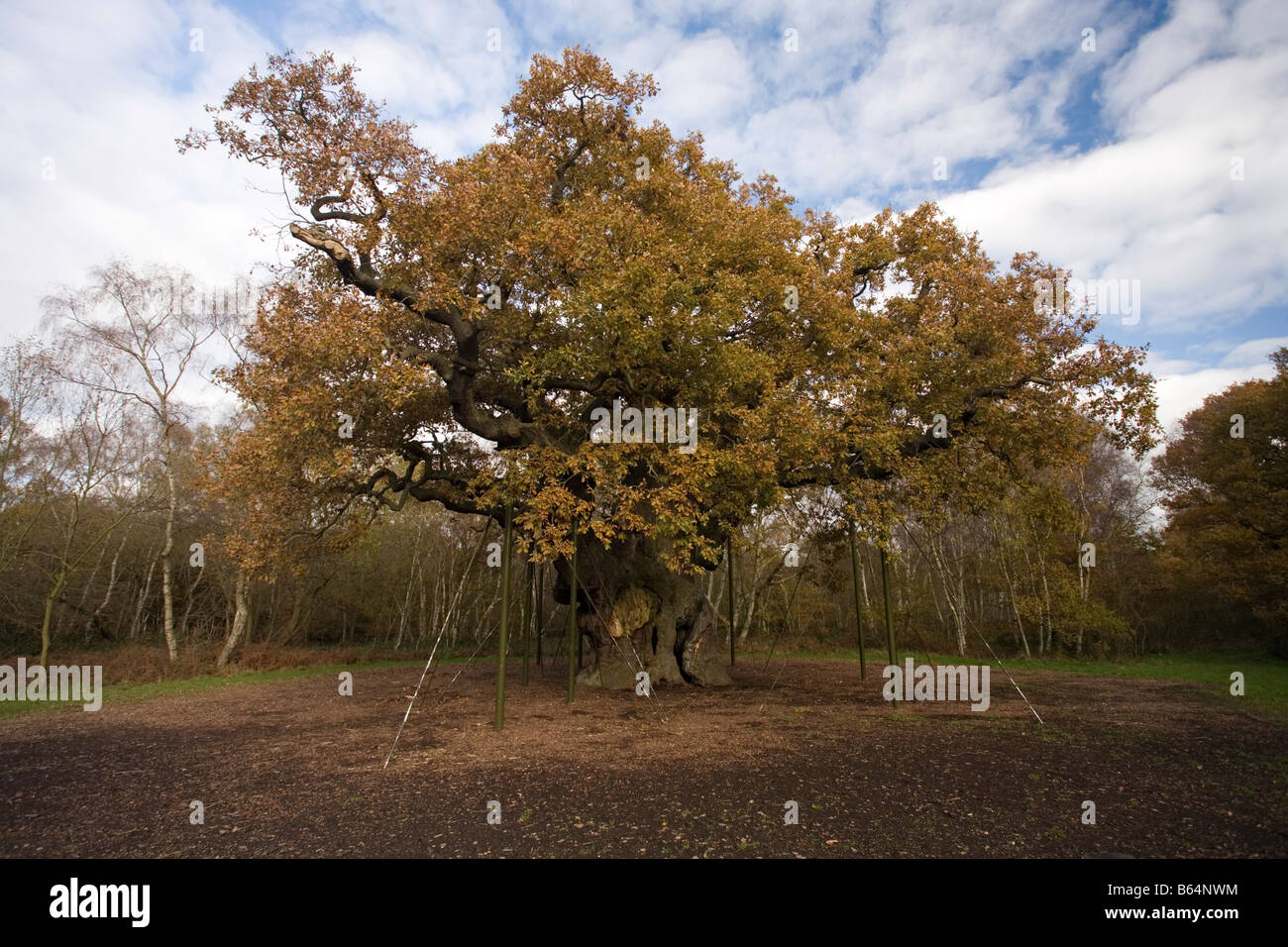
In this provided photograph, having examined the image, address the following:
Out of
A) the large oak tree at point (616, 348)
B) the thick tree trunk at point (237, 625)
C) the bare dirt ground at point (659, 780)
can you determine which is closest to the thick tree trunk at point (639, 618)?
the large oak tree at point (616, 348)

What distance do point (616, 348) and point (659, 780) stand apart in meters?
6.25

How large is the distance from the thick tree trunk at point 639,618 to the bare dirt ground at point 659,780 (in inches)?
92.4

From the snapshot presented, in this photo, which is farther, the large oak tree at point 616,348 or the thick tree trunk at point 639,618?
the thick tree trunk at point 639,618

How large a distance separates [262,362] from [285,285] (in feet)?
7.14

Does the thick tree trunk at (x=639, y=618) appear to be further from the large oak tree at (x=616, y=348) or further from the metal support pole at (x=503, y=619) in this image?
the metal support pole at (x=503, y=619)

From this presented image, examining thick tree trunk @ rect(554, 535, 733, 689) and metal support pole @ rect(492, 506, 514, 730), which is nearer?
metal support pole @ rect(492, 506, 514, 730)

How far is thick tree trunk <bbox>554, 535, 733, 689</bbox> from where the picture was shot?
14898mm

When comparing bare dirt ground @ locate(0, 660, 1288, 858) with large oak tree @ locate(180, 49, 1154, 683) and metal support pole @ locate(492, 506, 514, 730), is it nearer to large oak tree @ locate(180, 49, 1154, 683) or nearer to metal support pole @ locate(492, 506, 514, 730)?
metal support pole @ locate(492, 506, 514, 730)

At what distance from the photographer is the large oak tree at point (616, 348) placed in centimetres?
1038

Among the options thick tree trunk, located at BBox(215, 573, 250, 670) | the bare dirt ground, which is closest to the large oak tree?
the bare dirt ground

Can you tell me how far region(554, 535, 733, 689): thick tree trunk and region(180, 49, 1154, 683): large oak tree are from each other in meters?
0.07

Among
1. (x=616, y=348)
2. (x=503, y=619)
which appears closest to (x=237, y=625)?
(x=503, y=619)

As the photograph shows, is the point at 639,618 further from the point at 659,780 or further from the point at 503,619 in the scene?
the point at 659,780

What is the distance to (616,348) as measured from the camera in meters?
10.5
